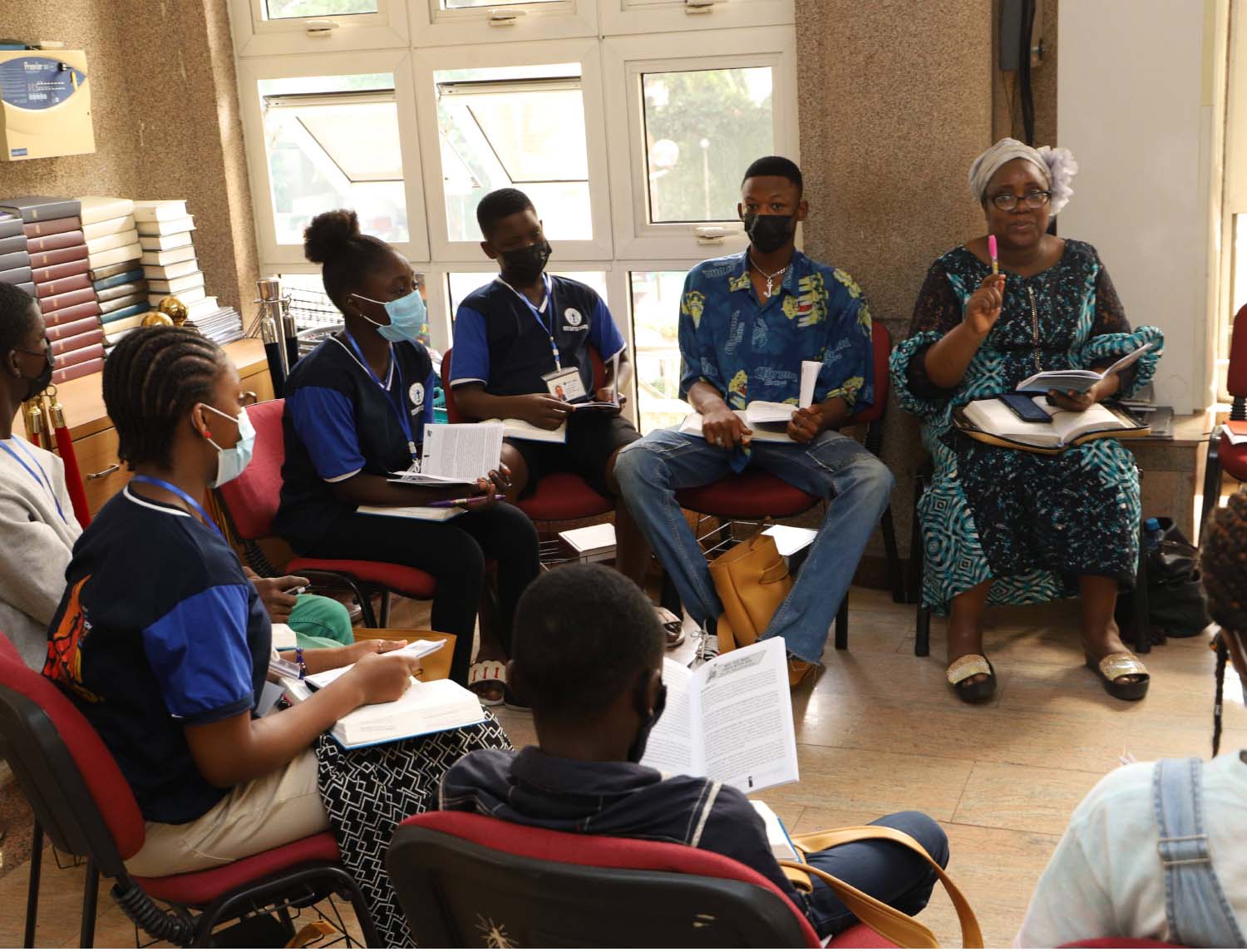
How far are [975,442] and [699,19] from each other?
5.40 ft

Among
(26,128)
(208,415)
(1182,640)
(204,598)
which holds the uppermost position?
(26,128)

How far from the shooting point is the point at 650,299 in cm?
444

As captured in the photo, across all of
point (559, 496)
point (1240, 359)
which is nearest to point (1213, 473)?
point (1240, 359)

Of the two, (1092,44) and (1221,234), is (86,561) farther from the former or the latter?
(1221,234)

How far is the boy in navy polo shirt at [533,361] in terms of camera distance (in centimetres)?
373

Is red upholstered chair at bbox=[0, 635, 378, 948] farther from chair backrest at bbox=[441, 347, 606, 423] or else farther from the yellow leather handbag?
chair backrest at bbox=[441, 347, 606, 423]

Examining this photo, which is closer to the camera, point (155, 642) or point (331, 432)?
point (155, 642)

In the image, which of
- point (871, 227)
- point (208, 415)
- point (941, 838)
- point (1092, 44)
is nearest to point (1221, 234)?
point (1092, 44)

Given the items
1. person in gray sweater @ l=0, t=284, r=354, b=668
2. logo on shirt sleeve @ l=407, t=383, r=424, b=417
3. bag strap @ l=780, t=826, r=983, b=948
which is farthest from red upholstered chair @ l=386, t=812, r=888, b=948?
logo on shirt sleeve @ l=407, t=383, r=424, b=417

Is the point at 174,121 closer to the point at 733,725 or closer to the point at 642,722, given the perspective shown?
the point at 733,725

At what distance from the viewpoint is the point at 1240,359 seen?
12.0 ft

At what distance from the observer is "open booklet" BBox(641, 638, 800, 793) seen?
1794mm

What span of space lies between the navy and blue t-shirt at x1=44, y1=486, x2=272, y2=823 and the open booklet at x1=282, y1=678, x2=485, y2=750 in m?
0.16

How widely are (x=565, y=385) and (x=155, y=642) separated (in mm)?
2099
